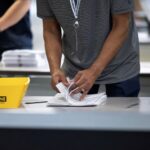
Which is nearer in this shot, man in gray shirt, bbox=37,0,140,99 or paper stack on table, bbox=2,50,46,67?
man in gray shirt, bbox=37,0,140,99

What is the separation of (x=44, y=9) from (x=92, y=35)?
269mm

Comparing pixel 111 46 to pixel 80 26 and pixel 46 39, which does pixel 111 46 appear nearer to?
pixel 80 26

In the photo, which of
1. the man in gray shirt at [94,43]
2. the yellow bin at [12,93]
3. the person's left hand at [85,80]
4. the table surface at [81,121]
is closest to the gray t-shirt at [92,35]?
the man in gray shirt at [94,43]

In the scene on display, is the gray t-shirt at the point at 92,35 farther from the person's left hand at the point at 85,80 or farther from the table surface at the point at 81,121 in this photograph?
the table surface at the point at 81,121

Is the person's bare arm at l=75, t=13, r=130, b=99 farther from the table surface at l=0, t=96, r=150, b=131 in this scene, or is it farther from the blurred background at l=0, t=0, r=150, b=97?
the blurred background at l=0, t=0, r=150, b=97

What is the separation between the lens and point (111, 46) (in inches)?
65.8

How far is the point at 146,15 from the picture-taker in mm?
3695

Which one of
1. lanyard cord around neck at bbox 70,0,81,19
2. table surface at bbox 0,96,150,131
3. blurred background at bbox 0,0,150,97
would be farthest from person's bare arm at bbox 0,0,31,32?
table surface at bbox 0,96,150,131

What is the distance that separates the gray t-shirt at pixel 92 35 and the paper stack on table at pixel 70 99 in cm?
26

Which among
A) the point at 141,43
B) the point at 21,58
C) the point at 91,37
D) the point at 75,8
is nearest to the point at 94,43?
the point at 91,37

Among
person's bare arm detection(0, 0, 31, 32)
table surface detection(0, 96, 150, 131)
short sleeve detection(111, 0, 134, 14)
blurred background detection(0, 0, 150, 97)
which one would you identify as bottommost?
blurred background detection(0, 0, 150, 97)

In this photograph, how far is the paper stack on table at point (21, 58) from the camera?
294 cm

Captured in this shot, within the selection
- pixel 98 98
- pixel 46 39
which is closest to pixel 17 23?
pixel 46 39

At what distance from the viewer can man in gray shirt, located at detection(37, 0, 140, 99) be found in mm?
1667
